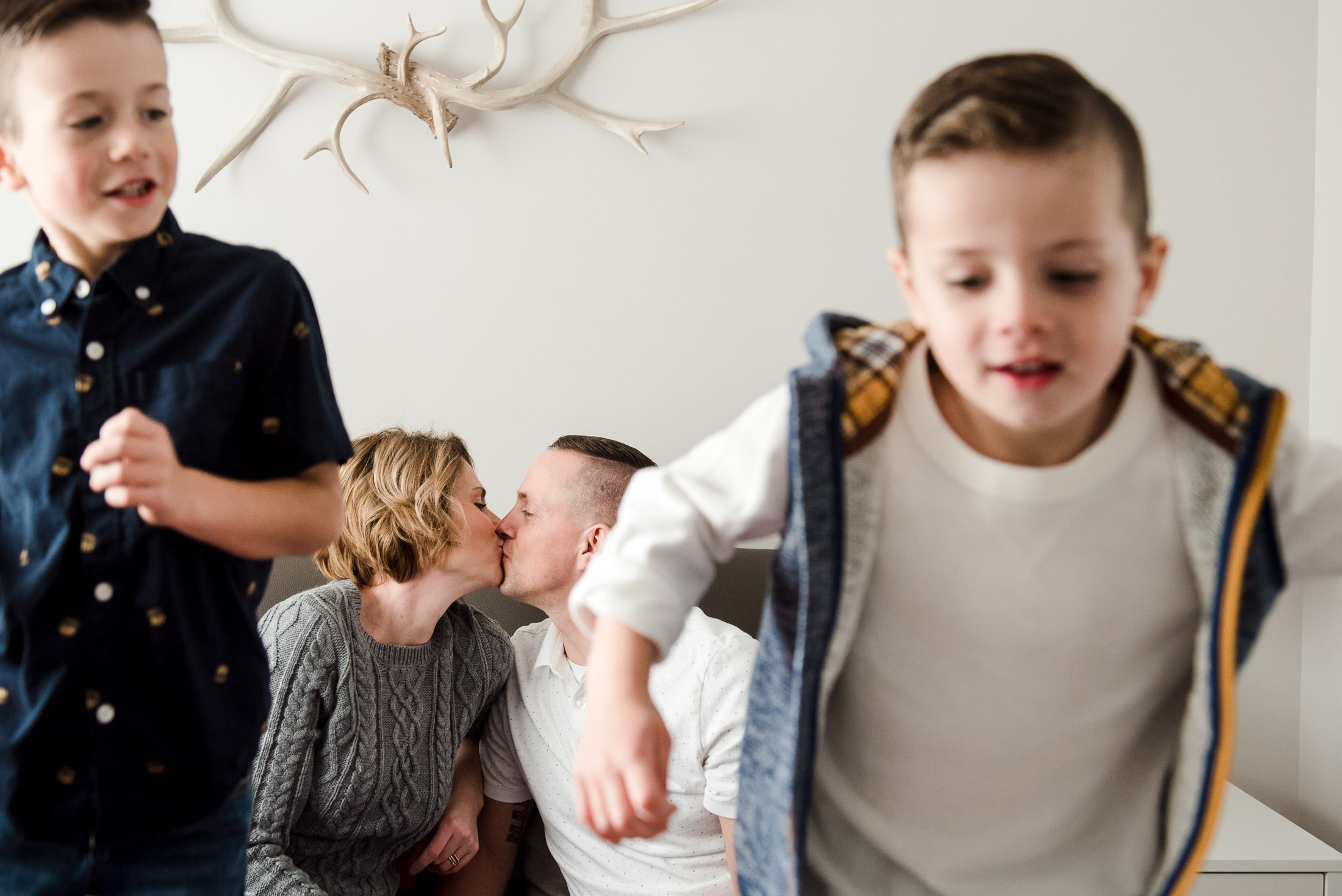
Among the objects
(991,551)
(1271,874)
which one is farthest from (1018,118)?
(1271,874)

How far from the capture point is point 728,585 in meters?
1.87

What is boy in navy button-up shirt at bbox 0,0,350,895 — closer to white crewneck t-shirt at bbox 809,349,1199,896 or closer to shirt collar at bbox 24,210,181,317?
shirt collar at bbox 24,210,181,317

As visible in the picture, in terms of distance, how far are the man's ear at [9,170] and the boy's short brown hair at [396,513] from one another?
2.65 feet

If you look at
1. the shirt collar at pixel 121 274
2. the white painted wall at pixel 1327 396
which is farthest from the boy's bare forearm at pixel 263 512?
the white painted wall at pixel 1327 396

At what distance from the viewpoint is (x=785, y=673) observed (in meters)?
0.76

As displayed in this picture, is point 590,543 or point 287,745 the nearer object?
point 287,745

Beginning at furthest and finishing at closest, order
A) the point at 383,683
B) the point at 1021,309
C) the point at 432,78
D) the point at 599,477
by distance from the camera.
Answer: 1. the point at 432,78
2. the point at 599,477
3. the point at 383,683
4. the point at 1021,309

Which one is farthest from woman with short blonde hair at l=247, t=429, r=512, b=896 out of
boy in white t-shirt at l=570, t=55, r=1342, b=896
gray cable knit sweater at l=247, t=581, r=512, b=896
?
boy in white t-shirt at l=570, t=55, r=1342, b=896

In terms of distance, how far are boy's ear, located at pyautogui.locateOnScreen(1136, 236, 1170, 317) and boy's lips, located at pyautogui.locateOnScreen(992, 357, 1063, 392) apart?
10 centimetres

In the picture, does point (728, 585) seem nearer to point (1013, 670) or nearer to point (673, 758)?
point (673, 758)

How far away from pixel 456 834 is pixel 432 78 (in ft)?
4.51

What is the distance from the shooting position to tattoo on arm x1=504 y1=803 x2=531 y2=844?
5.78ft

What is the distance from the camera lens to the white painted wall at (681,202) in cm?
209

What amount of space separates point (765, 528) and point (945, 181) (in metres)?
0.27
